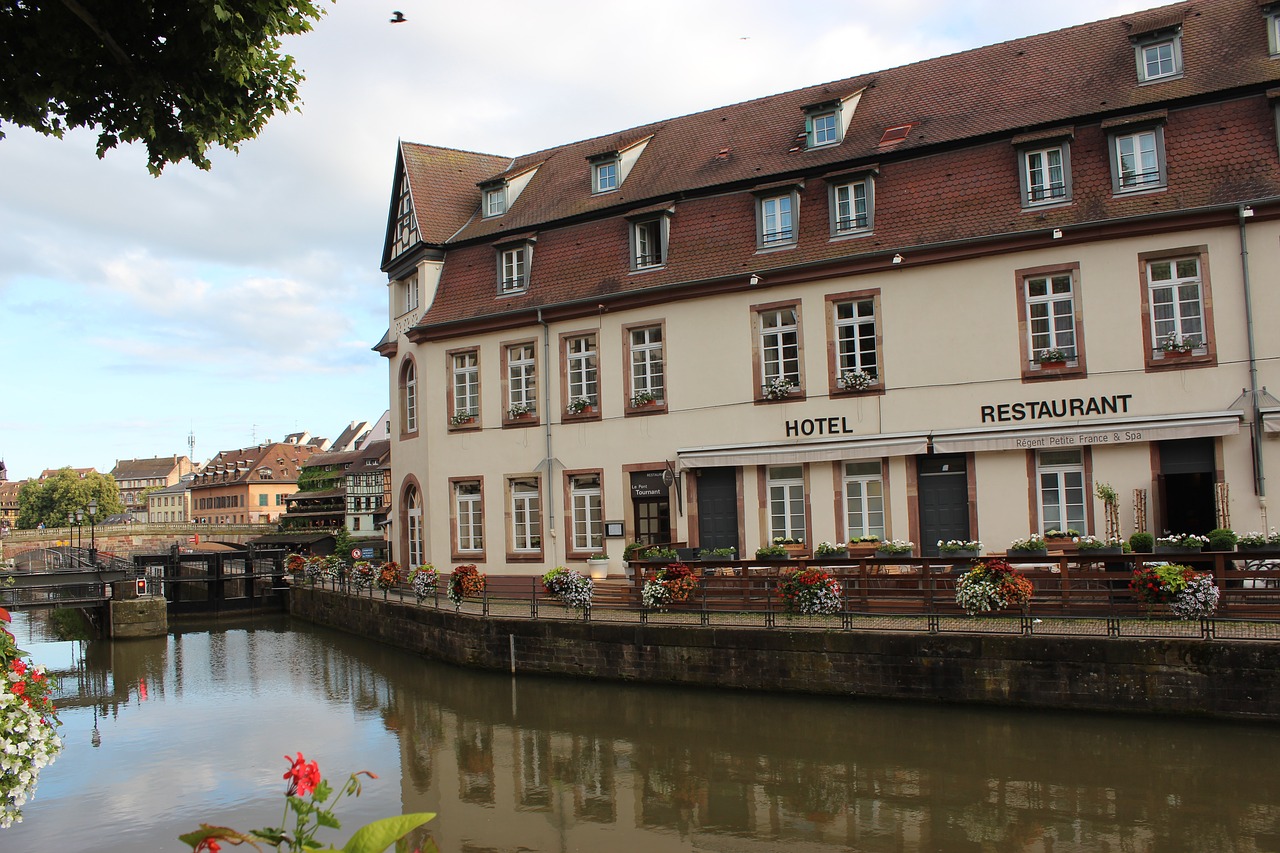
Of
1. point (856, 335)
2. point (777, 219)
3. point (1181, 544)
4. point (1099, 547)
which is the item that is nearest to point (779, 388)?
point (856, 335)

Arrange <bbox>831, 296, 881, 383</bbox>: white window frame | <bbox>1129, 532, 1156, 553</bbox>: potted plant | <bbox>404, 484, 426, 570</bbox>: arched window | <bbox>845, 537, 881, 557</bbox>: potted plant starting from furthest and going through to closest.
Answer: <bbox>404, 484, 426, 570</bbox>: arched window < <bbox>831, 296, 881, 383</bbox>: white window frame < <bbox>845, 537, 881, 557</bbox>: potted plant < <bbox>1129, 532, 1156, 553</bbox>: potted plant

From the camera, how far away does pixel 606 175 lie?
80.8 ft

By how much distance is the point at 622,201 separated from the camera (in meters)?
23.3

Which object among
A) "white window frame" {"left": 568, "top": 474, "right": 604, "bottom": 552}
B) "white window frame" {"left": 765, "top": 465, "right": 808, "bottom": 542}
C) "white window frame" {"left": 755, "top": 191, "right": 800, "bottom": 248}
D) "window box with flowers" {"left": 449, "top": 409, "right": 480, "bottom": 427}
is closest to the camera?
"white window frame" {"left": 765, "top": 465, "right": 808, "bottom": 542}

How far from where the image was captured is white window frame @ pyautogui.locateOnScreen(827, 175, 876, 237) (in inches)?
782

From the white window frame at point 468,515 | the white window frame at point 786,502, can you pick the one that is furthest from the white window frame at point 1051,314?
the white window frame at point 468,515

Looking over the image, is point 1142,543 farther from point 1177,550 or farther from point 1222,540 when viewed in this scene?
point 1222,540

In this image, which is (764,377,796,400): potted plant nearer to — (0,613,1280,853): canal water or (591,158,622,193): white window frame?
(0,613,1280,853): canal water

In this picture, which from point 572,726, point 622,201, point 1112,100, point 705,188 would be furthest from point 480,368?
point 1112,100

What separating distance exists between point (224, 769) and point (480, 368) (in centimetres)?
1265

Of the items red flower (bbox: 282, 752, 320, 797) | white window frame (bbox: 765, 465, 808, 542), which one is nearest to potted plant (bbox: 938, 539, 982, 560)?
white window frame (bbox: 765, 465, 808, 542)

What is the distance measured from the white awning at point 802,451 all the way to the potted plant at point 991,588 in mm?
3740

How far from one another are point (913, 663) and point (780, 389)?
7.24 meters

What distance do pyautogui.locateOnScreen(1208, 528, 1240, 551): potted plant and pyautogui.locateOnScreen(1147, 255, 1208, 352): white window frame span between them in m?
3.53
